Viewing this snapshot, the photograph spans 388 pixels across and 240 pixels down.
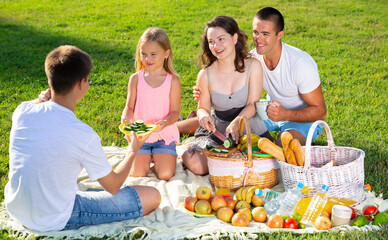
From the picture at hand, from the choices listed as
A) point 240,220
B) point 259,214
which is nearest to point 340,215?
point 259,214

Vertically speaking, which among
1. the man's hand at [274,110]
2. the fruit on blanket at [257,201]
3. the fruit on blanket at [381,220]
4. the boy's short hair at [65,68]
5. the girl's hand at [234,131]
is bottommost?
the fruit on blanket at [381,220]

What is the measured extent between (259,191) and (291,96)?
61.3 inches

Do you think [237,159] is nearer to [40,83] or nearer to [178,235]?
[178,235]

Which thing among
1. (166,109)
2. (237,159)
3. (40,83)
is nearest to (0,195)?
(166,109)

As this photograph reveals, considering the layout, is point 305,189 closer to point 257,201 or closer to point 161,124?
point 257,201

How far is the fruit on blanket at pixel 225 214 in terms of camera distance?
3.69 meters

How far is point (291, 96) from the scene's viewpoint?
4980 mm

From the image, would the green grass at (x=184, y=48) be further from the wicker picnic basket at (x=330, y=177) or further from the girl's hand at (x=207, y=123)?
the girl's hand at (x=207, y=123)

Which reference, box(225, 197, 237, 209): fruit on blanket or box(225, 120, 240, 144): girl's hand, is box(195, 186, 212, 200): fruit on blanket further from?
box(225, 120, 240, 144): girl's hand

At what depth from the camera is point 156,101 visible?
4.82m

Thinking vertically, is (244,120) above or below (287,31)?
below

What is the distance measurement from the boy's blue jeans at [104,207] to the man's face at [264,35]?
210cm

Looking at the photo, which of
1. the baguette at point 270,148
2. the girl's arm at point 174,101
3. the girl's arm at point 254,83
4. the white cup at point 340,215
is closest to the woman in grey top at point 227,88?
the girl's arm at point 254,83

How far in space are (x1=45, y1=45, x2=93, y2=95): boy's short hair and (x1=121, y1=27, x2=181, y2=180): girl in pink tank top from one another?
1543mm
